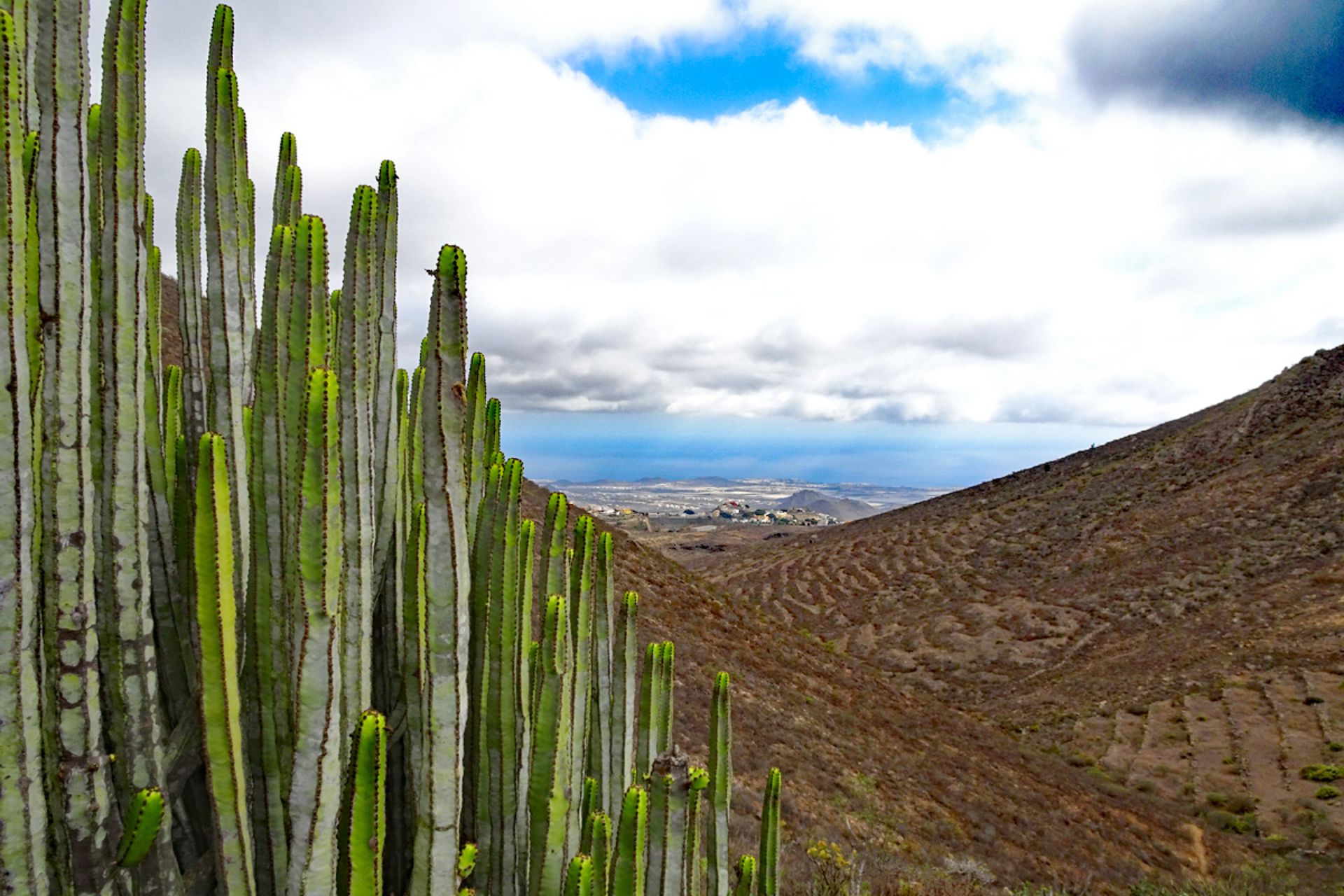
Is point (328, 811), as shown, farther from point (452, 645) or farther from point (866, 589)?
point (866, 589)

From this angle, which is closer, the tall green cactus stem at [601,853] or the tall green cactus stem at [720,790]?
the tall green cactus stem at [601,853]

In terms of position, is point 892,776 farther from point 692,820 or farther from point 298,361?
point 298,361

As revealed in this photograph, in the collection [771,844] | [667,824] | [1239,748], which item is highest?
[667,824]

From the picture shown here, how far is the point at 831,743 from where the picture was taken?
14.4 meters

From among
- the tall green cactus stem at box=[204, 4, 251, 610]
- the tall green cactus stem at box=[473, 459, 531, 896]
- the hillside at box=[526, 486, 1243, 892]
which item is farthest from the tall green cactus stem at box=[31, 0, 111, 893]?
the hillside at box=[526, 486, 1243, 892]

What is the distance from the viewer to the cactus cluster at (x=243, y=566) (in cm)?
196

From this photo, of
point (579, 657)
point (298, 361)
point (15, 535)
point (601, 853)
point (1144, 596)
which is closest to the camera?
point (15, 535)

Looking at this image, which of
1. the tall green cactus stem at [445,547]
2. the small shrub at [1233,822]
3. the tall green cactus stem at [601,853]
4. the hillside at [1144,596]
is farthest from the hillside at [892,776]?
the tall green cactus stem at [445,547]

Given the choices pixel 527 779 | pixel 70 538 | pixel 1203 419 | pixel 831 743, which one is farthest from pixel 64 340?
pixel 1203 419

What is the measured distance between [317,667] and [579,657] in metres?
1.50

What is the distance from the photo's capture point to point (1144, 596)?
107 feet

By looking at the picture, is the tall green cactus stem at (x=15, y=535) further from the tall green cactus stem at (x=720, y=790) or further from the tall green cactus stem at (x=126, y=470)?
the tall green cactus stem at (x=720, y=790)

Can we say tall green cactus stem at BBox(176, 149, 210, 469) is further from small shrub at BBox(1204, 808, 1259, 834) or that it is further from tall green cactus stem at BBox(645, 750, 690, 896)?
small shrub at BBox(1204, 808, 1259, 834)

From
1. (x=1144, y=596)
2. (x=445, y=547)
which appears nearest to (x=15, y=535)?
(x=445, y=547)
